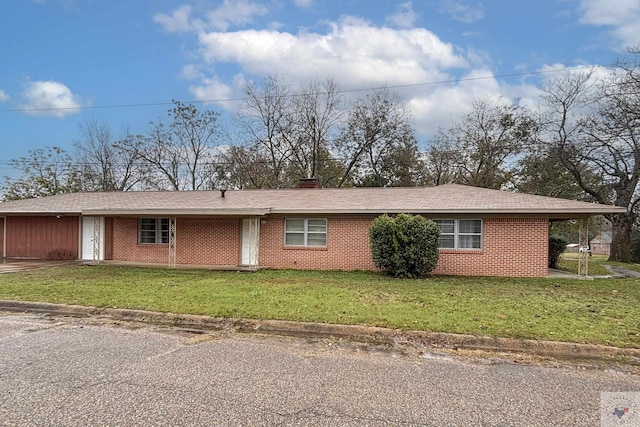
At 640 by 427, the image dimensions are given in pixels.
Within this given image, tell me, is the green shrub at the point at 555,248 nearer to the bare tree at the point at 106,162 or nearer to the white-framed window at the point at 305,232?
the white-framed window at the point at 305,232

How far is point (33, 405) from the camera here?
10.6 feet

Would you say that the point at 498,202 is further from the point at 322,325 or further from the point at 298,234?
the point at 322,325

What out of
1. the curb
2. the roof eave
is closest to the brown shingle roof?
the roof eave

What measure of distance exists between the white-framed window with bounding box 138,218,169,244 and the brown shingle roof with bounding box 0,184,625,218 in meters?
0.60

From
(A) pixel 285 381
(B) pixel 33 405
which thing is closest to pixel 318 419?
(A) pixel 285 381

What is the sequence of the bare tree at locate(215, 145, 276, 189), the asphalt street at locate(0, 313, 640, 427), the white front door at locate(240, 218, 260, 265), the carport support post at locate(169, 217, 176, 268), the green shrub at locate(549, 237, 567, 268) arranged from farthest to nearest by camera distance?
the bare tree at locate(215, 145, 276, 189)
the green shrub at locate(549, 237, 567, 268)
the carport support post at locate(169, 217, 176, 268)
the white front door at locate(240, 218, 260, 265)
the asphalt street at locate(0, 313, 640, 427)

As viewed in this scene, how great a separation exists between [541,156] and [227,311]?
80.3ft

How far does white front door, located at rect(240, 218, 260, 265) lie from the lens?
44.1ft

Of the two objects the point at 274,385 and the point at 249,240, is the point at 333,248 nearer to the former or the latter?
the point at 249,240

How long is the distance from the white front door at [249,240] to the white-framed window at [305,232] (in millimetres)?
1106

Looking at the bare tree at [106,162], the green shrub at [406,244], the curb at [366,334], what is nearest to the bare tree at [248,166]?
the bare tree at [106,162]

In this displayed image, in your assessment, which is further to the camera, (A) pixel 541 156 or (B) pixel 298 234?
(A) pixel 541 156

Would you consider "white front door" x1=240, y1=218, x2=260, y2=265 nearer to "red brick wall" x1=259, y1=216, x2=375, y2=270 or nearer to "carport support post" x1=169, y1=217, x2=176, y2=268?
"red brick wall" x1=259, y1=216, x2=375, y2=270

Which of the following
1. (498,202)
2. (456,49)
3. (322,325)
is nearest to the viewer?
(322,325)
